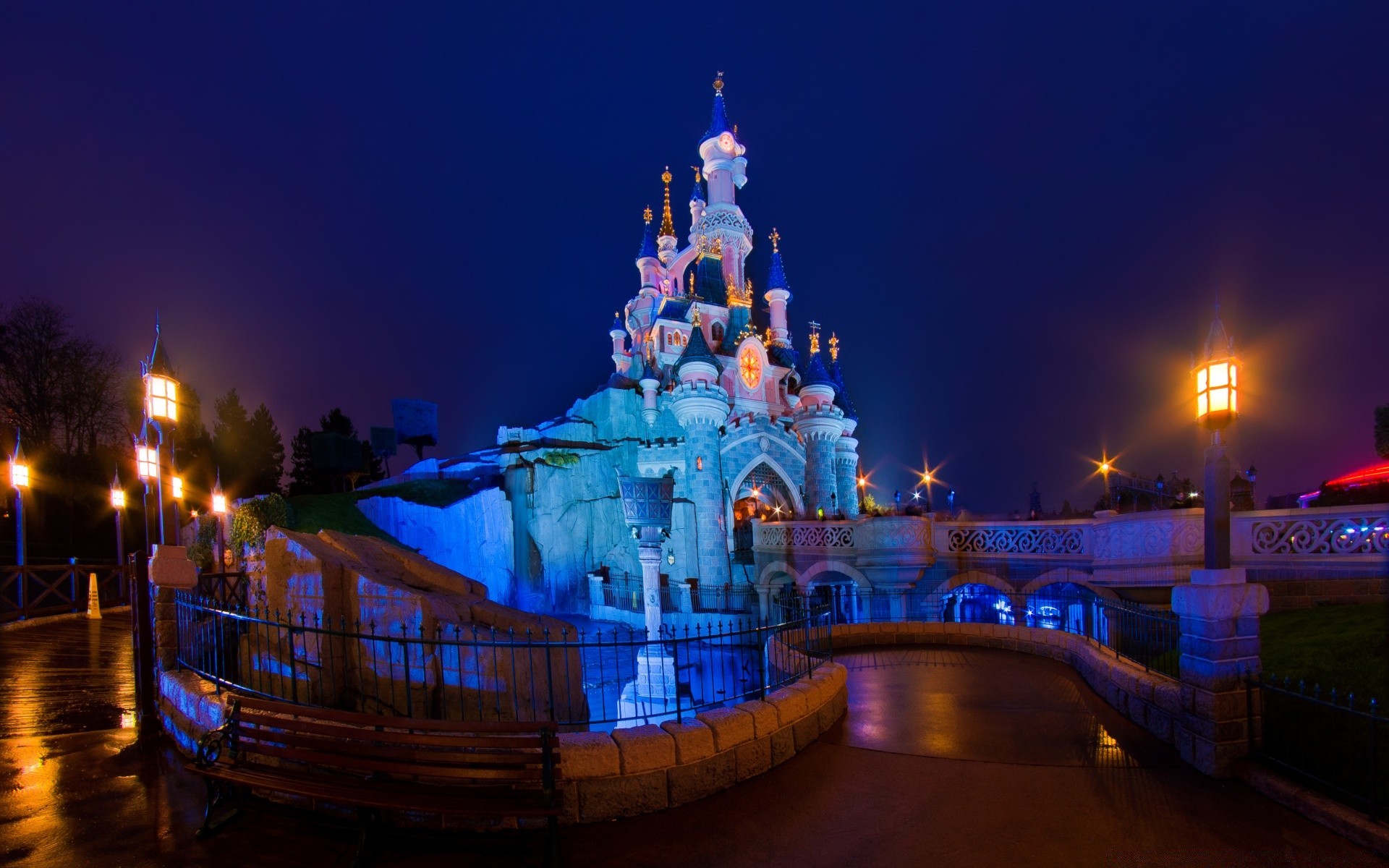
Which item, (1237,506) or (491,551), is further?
(491,551)

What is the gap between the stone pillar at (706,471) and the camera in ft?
89.0

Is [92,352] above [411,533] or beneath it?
above

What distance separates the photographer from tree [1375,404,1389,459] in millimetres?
18578

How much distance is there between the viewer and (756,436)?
31.8 metres

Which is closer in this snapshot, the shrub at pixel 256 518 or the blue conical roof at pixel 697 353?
the shrub at pixel 256 518

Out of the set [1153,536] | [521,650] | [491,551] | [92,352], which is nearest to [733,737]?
[521,650]

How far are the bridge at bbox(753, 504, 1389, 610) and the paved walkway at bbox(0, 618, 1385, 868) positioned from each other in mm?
6557

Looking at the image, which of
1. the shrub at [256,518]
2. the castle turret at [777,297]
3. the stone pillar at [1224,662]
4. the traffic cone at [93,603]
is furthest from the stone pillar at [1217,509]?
the castle turret at [777,297]

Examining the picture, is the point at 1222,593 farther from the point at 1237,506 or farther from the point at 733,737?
the point at 1237,506

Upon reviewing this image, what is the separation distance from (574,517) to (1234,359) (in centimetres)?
2750

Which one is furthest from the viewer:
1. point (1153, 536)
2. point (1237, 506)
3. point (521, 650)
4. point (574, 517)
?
point (574, 517)

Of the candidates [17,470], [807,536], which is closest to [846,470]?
[807,536]

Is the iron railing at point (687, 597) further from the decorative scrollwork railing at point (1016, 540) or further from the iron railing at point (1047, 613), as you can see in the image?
the decorative scrollwork railing at point (1016, 540)

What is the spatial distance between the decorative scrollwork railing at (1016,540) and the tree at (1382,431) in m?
13.1
